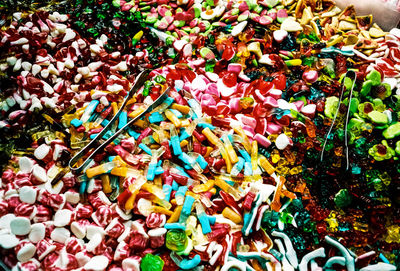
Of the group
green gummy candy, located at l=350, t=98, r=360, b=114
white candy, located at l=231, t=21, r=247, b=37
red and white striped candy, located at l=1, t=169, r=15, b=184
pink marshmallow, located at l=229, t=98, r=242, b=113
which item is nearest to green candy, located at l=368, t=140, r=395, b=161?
green gummy candy, located at l=350, t=98, r=360, b=114

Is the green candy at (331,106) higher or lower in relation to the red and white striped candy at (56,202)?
higher

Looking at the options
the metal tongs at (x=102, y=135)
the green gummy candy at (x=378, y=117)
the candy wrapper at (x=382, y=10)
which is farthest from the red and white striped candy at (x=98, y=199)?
the candy wrapper at (x=382, y=10)

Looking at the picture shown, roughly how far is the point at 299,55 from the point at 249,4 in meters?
0.48

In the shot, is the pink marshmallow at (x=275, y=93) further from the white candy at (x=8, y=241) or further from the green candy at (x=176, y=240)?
the white candy at (x=8, y=241)

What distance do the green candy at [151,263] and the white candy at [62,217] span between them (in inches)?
11.4

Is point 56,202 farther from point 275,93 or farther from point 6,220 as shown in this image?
point 275,93

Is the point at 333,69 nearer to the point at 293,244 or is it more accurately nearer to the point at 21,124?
the point at 293,244

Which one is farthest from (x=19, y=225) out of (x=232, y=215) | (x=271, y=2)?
(x=271, y=2)

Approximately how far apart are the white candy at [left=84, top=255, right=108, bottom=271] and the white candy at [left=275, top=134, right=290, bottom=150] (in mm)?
738

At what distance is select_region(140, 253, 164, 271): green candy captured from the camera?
0.86 meters

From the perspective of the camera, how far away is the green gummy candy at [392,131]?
3.65 ft

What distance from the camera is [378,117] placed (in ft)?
3.79

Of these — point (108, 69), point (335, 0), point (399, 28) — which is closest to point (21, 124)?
point (108, 69)

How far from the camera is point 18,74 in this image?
1376mm
